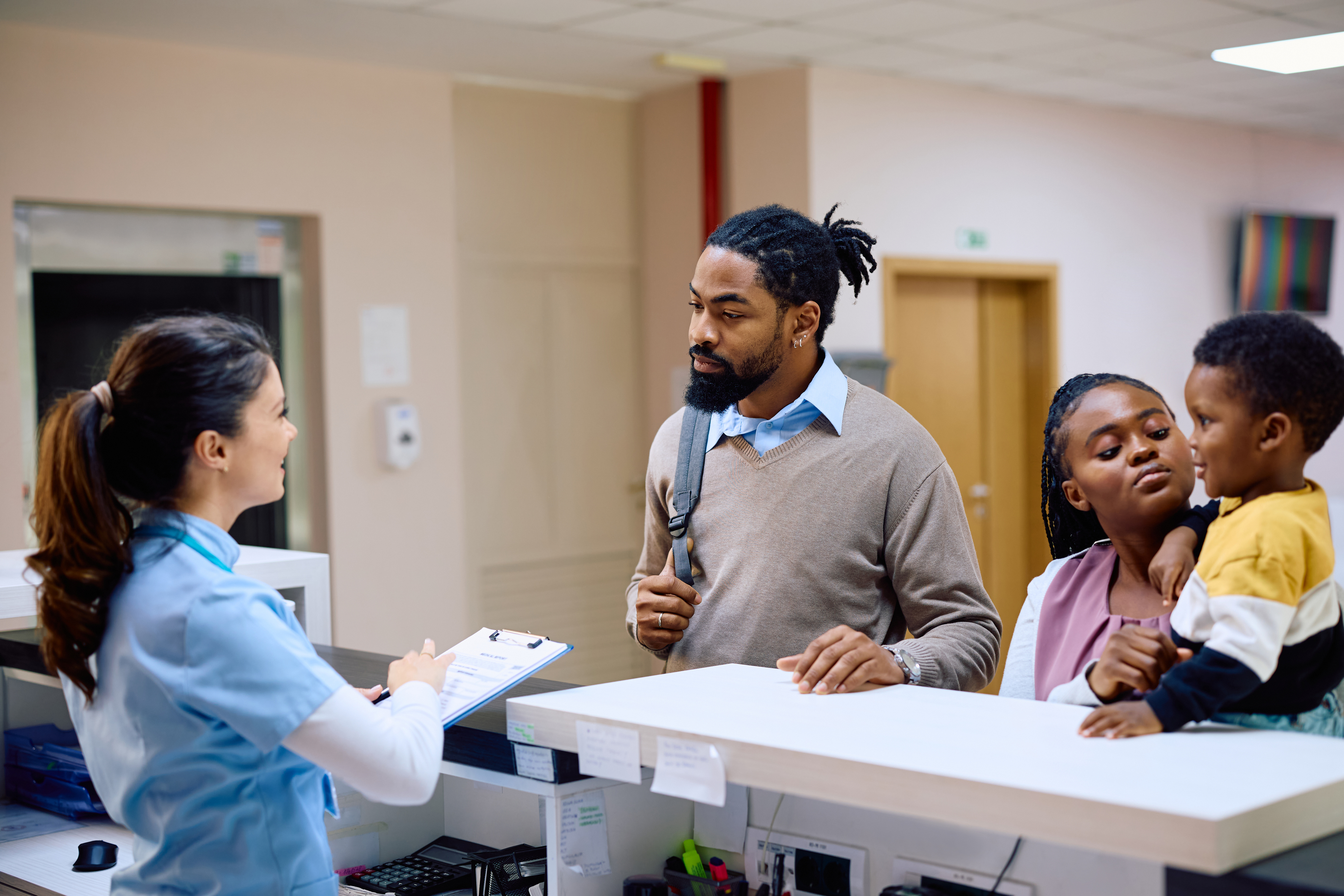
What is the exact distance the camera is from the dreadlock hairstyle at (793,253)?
1970 mm

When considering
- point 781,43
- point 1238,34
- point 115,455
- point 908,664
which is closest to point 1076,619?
point 908,664

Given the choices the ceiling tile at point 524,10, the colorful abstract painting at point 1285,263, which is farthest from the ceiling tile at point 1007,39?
the colorful abstract painting at point 1285,263

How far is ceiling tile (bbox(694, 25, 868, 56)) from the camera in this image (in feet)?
13.8

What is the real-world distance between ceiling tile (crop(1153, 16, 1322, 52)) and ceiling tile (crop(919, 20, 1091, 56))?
1.18 ft

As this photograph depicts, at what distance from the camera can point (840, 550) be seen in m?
1.88

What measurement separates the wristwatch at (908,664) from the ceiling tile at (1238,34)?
3.57 metres

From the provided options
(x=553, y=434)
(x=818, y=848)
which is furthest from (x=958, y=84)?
(x=818, y=848)

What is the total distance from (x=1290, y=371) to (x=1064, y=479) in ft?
1.38

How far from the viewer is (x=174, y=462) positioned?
133cm

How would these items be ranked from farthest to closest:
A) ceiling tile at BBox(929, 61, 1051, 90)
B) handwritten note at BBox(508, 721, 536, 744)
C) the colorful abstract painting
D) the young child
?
1. the colorful abstract painting
2. ceiling tile at BBox(929, 61, 1051, 90)
3. handwritten note at BBox(508, 721, 536, 744)
4. the young child

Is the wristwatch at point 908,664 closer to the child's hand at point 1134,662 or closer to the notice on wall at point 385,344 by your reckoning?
the child's hand at point 1134,662

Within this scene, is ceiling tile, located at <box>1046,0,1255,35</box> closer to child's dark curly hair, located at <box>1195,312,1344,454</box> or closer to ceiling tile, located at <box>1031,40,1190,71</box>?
ceiling tile, located at <box>1031,40,1190,71</box>

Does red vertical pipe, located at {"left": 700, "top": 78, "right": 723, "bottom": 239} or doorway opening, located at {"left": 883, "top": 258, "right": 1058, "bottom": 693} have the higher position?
red vertical pipe, located at {"left": 700, "top": 78, "right": 723, "bottom": 239}

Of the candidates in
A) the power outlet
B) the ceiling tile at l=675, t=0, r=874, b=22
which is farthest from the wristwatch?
the ceiling tile at l=675, t=0, r=874, b=22
